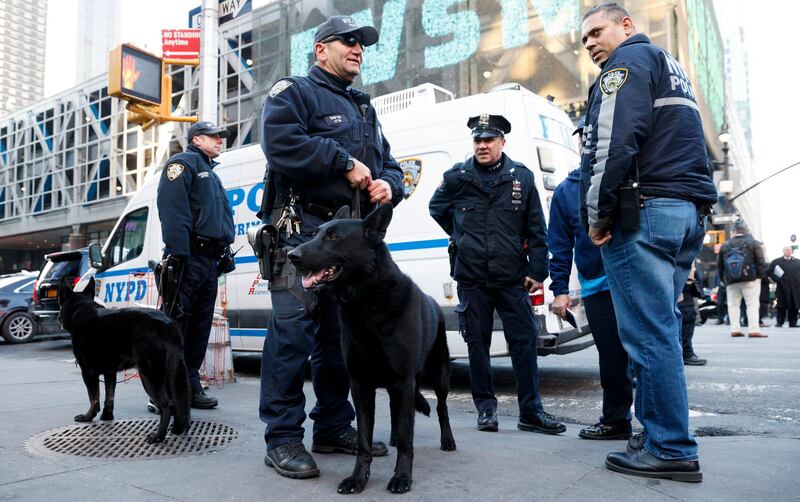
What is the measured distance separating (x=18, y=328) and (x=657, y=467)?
1362 cm

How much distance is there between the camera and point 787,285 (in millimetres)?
14234

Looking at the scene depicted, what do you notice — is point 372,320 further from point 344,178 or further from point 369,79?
point 369,79

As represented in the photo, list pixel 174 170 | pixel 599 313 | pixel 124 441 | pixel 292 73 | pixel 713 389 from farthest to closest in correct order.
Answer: pixel 292 73
pixel 713 389
pixel 174 170
pixel 599 313
pixel 124 441

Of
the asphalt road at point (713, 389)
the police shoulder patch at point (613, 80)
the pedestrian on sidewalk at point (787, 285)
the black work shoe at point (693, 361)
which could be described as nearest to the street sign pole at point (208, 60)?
the asphalt road at point (713, 389)

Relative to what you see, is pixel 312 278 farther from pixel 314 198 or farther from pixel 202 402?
pixel 202 402

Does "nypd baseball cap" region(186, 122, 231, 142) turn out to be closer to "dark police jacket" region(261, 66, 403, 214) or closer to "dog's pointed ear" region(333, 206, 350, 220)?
"dark police jacket" region(261, 66, 403, 214)

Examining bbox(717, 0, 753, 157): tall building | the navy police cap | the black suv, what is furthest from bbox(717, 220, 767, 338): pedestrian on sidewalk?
bbox(717, 0, 753, 157): tall building

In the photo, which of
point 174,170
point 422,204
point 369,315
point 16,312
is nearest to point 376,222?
point 369,315

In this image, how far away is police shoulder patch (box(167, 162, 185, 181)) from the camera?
4.62 meters

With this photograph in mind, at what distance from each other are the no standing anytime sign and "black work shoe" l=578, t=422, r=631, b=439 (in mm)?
7915

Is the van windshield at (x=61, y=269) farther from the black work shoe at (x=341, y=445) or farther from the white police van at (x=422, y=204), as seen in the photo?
the black work shoe at (x=341, y=445)

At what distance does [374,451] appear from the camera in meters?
3.05

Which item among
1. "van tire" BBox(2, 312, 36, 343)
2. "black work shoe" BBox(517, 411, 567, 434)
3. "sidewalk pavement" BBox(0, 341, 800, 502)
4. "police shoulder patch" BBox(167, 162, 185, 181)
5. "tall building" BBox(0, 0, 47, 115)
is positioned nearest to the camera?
"sidewalk pavement" BBox(0, 341, 800, 502)

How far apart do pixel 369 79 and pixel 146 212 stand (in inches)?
747
